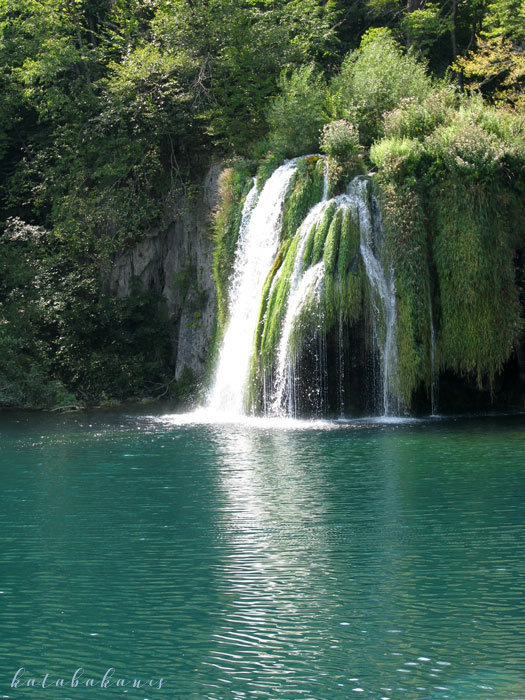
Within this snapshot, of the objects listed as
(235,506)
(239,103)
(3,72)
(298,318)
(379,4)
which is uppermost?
(379,4)

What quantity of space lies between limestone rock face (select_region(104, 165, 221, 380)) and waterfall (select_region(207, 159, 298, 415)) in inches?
72.9

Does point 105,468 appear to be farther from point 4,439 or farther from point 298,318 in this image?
point 298,318

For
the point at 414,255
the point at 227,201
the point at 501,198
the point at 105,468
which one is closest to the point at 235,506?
the point at 105,468

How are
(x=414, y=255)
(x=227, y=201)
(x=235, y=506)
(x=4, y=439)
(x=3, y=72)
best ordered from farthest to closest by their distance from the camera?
(x=3, y=72), (x=227, y=201), (x=414, y=255), (x=4, y=439), (x=235, y=506)

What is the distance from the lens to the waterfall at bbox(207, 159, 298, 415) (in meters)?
19.0

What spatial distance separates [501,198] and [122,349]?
1012cm

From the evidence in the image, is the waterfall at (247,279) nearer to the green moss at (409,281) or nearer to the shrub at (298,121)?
the shrub at (298,121)

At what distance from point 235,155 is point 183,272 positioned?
10.1ft

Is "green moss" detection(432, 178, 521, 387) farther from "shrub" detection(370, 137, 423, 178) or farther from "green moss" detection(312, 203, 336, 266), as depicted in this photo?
"green moss" detection(312, 203, 336, 266)

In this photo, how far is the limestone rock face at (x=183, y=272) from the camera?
73.7 feet

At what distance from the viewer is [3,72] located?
25.9m

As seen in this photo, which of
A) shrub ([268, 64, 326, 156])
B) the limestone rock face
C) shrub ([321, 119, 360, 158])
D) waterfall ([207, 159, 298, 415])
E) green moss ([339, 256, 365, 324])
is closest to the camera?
green moss ([339, 256, 365, 324])

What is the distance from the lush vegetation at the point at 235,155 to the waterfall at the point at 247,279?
40 cm

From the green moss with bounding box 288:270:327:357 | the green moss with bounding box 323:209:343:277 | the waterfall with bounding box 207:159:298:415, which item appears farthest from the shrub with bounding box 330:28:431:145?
the green moss with bounding box 288:270:327:357
